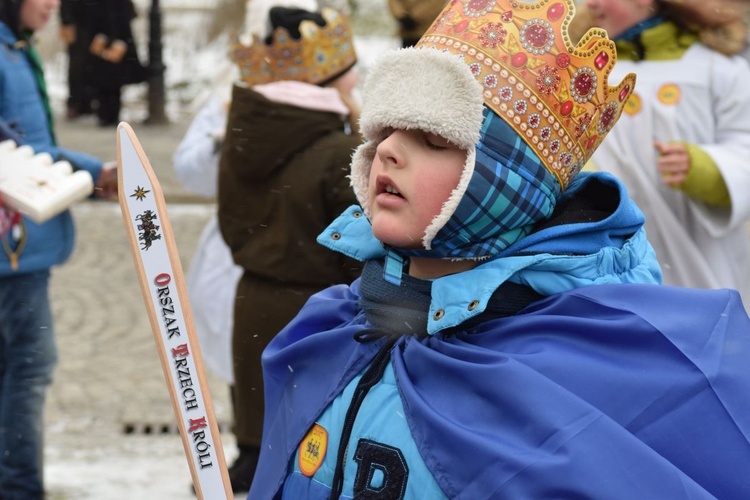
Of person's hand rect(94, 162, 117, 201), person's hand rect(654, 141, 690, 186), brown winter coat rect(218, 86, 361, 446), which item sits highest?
person's hand rect(654, 141, 690, 186)

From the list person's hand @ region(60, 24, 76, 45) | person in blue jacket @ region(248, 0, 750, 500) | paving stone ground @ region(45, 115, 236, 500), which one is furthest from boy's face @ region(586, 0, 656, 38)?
person's hand @ region(60, 24, 76, 45)

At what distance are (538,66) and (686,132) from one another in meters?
2.04

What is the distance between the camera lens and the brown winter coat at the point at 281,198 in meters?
4.09

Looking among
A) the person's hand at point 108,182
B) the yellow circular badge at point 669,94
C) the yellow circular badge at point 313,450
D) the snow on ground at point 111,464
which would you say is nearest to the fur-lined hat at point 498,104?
the yellow circular badge at point 313,450

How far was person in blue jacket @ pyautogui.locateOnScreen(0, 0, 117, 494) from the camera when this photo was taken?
174 inches

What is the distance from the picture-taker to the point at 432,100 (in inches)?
77.0

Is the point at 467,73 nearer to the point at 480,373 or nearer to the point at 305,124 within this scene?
the point at 480,373

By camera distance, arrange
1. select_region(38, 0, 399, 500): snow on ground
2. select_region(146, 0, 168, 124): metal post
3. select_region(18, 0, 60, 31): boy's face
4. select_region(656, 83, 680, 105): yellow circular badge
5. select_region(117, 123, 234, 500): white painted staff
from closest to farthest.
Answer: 1. select_region(117, 123, 234, 500): white painted staff
2. select_region(656, 83, 680, 105): yellow circular badge
3. select_region(18, 0, 60, 31): boy's face
4. select_region(38, 0, 399, 500): snow on ground
5. select_region(146, 0, 168, 124): metal post

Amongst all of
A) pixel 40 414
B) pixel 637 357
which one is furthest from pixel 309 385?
pixel 40 414

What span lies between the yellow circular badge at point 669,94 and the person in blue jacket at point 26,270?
2.07 meters

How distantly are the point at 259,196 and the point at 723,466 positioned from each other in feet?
8.66

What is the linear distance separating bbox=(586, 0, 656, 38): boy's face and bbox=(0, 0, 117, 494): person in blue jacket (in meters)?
1.94

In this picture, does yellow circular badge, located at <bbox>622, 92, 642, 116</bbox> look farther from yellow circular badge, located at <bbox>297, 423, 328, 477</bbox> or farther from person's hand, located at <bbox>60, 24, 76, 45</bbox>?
person's hand, located at <bbox>60, 24, 76, 45</bbox>

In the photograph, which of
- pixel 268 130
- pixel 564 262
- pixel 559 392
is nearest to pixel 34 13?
pixel 268 130
